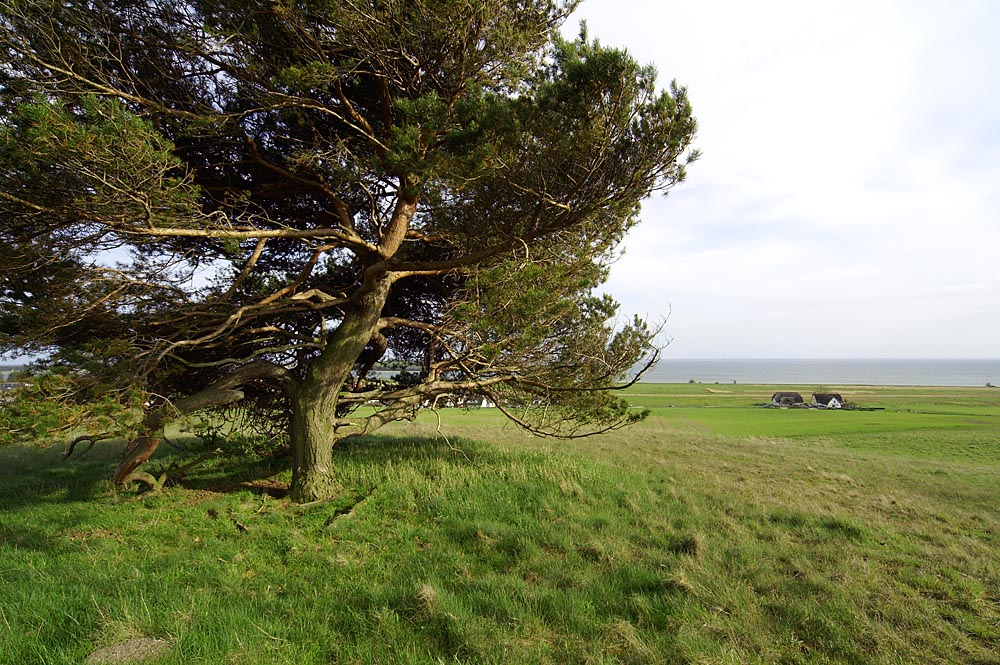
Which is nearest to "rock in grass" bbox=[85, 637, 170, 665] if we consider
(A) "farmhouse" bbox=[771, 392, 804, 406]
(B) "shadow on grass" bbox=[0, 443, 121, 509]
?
(B) "shadow on grass" bbox=[0, 443, 121, 509]

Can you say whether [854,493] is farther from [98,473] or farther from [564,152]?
[98,473]

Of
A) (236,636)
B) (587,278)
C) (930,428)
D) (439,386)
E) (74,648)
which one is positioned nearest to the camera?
(74,648)

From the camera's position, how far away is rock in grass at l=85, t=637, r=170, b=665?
3025 mm

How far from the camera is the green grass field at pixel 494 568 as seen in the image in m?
3.50

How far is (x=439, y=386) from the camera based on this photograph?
8547mm

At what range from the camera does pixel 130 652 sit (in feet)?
10.3

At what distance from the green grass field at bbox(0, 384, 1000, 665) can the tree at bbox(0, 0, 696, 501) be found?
1.28 metres

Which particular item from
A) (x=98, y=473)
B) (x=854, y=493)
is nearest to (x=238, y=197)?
(x=98, y=473)

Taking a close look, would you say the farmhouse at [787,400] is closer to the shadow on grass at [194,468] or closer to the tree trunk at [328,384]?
the shadow on grass at [194,468]

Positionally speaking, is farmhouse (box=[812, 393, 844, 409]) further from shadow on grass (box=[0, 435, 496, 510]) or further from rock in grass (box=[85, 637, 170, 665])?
rock in grass (box=[85, 637, 170, 665])

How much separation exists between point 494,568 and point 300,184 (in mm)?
6897

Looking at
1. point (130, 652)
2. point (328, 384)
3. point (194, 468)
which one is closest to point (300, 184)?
point (328, 384)

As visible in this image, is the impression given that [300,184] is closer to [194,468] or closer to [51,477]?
[194,468]

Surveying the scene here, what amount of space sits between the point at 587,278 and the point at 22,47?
796 cm
